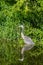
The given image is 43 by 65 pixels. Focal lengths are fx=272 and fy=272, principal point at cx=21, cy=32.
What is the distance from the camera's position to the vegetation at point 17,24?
4.66 meters

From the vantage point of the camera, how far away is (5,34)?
5754 millimetres

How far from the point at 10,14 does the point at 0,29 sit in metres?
0.49

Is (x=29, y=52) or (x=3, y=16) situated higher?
(x=29, y=52)

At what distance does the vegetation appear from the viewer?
4656 mm

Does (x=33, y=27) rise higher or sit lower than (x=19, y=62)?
lower

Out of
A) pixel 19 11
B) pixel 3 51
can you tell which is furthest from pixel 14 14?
pixel 3 51

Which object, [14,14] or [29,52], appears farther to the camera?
[14,14]

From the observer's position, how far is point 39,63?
456cm

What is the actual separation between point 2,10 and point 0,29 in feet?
2.45

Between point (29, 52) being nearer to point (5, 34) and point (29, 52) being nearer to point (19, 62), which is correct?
point (19, 62)

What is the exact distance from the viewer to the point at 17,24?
6.11 m

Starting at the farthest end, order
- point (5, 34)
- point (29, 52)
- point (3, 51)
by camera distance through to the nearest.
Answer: point (5, 34)
point (3, 51)
point (29, 52)

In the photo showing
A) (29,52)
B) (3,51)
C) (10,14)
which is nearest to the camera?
(29,52)

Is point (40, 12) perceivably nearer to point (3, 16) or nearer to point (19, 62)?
point (3, 16)
